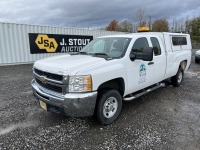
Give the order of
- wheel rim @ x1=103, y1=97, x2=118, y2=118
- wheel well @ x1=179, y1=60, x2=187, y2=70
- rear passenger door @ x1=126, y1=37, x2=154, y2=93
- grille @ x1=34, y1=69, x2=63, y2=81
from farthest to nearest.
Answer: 1. wheel well @ x1=179, y1=60, x2=187, y2=70
2. rear passenger door @ x1=126, y1=37, x2=154, y2=93
3. wheel rim @ x1=103, y1=97, x2=118, y2=118
4. grille @ x1=34, y1=69, x2=63, y2=81

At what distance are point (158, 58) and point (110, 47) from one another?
147cm

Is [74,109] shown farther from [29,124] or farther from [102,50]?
[102,50]

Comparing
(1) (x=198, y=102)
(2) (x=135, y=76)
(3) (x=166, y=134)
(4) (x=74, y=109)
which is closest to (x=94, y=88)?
(4) (x=74, y=109)

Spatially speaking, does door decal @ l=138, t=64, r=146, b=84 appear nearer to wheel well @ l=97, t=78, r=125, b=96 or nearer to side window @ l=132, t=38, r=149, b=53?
side window @ l=132, t=38, r=149, b=53

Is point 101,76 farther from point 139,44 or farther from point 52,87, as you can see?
point 139,44

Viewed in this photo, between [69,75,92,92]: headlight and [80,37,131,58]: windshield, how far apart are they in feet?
3.51

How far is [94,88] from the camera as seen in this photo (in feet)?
10.6

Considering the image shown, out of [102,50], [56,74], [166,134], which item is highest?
[102,50]

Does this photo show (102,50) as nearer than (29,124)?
No

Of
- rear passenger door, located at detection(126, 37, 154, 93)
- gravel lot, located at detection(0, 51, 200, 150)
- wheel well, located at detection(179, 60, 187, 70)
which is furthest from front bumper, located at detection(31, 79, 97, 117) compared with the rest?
wheel well, located at detection(179, 60, 187, 70)

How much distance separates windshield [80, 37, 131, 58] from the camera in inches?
160

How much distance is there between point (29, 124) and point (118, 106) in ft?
6.37

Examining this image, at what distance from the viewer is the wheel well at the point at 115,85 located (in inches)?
141

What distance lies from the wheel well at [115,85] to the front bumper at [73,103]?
359 mm
